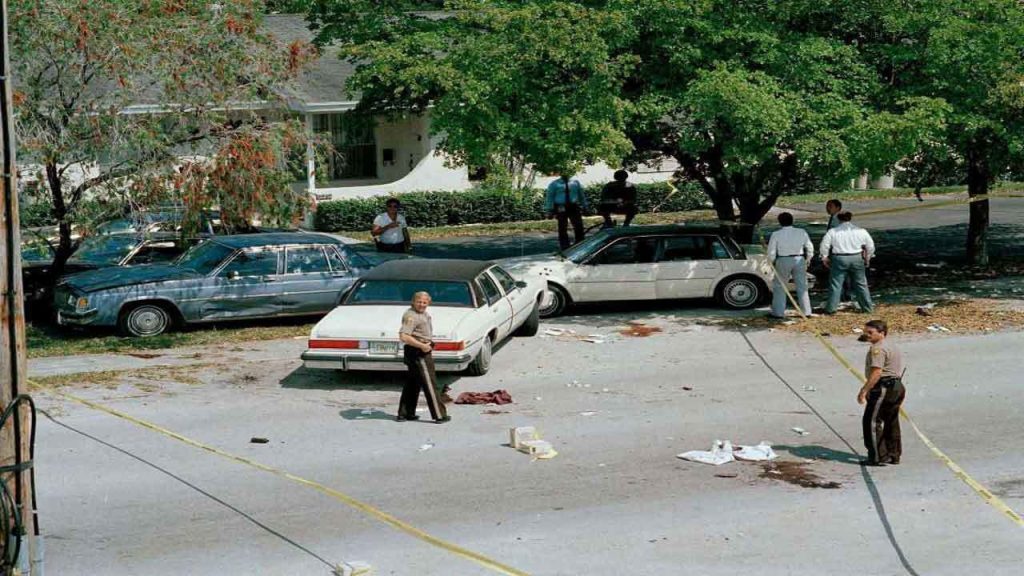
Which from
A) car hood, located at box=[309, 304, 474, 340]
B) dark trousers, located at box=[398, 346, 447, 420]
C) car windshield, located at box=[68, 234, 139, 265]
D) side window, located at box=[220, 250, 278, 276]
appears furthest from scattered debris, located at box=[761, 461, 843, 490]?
car windshield, located at box=[68, 234, 139, 265]

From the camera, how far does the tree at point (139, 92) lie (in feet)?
54.6

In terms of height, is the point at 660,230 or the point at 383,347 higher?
the point at 660,230

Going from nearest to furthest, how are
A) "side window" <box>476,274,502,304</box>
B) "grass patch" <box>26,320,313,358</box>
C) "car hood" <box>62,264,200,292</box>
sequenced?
"side window" <box>476,274,502,304</box> < "grass patch" <box>26,320,313,358</box> < "car hood" <box>62,264,200,292</box>

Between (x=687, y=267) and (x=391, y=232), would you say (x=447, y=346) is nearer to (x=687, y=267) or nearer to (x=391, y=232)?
(x=687, y=267)

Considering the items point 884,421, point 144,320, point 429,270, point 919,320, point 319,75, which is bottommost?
point 884,421

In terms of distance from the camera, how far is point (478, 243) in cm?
3012

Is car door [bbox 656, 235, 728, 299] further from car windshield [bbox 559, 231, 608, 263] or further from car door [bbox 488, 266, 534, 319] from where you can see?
car door [bbox 488, 266, 534, 319]

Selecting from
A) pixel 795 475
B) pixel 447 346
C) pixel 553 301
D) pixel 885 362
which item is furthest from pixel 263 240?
pixel 885 362

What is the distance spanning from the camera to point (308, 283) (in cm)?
1920

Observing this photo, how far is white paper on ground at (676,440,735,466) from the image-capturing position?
12.0 meters

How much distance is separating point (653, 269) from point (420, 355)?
24.1ft

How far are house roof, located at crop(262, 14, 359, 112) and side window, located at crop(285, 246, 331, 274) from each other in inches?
449

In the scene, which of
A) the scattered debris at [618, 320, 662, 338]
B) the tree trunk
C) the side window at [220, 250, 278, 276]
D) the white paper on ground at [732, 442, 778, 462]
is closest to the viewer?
the white paper on ground at [732, 442, 778, 462]

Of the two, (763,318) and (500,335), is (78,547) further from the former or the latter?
(763,318)
